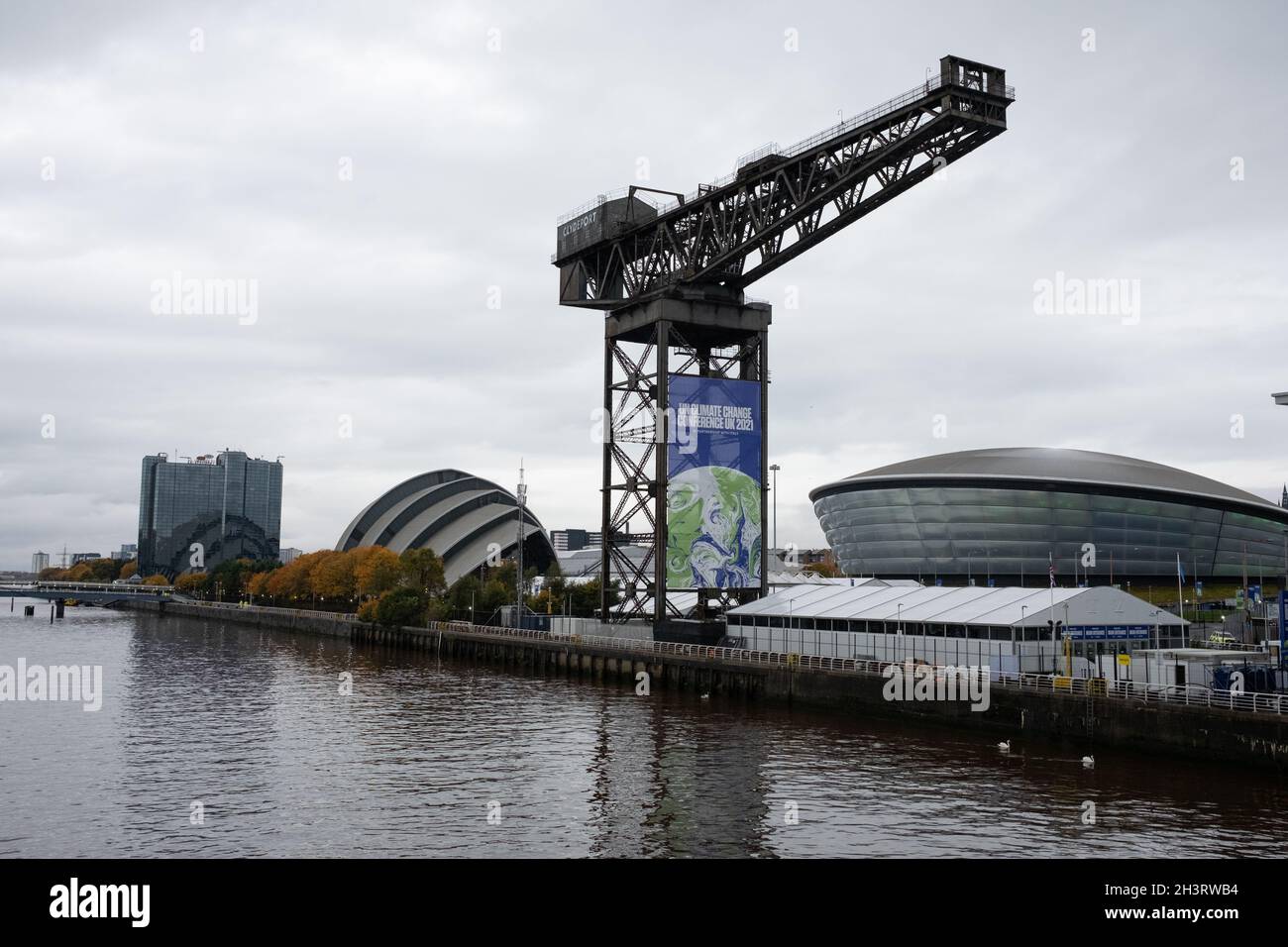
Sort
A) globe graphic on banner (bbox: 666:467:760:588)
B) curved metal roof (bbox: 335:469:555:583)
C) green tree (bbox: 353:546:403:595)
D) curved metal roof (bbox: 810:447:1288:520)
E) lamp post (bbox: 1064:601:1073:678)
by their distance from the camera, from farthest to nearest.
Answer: curved metal roof (bbox: 335:469:555:583)
green tree (bbox: 353:546:403:595)
curved metal roof (bbox: 810:447:1288:520)
globe graphic on banner (bbox: 666:467:760:588)
lamp post (bbox: 1064:601:1073:678)

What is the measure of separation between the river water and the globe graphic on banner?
585 inches

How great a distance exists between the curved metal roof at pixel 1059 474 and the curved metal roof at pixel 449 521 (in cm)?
5502

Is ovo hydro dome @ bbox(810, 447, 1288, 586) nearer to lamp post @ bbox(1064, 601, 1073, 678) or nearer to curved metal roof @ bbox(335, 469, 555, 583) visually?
curved metal roof @ bbox(335, 469, 555, 583)

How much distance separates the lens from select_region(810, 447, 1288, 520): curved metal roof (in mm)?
Answer: 114375

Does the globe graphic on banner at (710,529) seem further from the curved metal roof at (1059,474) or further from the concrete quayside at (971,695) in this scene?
the curved metal roof at (1059,474)

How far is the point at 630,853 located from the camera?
77.9 ft

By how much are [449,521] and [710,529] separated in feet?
329

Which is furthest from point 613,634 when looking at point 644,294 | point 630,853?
point 630,853

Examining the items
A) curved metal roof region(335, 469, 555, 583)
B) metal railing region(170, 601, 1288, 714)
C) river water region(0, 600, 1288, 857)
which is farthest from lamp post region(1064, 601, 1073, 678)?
curved metal roof region(335, 469, 555, 583)

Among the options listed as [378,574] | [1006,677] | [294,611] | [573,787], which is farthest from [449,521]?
[573,787]
